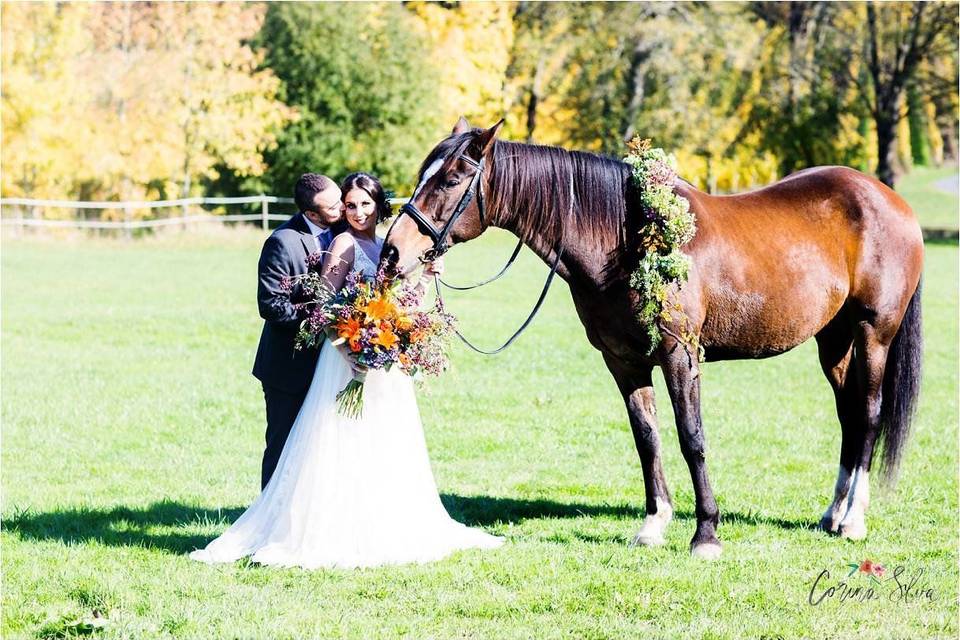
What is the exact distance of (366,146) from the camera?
3697 cm

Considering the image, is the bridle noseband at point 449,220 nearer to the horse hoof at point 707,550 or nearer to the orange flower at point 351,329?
the orange flower at point 351,329

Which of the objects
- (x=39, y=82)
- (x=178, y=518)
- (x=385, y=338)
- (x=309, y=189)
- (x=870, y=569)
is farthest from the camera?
(x=39, y=82)

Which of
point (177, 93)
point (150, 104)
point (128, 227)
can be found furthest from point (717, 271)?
point (177, 93)

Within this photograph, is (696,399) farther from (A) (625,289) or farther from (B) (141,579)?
(B) (141,579)

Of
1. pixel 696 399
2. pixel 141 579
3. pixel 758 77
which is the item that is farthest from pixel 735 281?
pixel 758 77

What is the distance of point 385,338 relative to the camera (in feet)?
17.1

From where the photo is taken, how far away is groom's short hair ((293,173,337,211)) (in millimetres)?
5773

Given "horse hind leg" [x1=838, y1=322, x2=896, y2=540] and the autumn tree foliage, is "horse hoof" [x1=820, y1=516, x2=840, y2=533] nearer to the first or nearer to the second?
"horse hind leg" [x1=838, y1=322, x2=896, y2=540]

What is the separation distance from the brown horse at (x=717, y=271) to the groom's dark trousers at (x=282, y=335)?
82 centimetres

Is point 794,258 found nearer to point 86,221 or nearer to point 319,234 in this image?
point 319,234

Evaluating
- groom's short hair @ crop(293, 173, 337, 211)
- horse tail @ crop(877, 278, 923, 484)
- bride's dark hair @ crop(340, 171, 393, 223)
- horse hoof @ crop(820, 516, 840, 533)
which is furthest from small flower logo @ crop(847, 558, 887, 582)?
groom's short hair @ crop(293, 173, 337, 211)

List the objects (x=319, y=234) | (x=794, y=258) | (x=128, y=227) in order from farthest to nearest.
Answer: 1. (x=128, y=227)
2. (x=794, y=258)
3. (x=319, y=234)

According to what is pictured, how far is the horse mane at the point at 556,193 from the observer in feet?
18.1

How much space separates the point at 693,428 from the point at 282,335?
2434 millimetres
